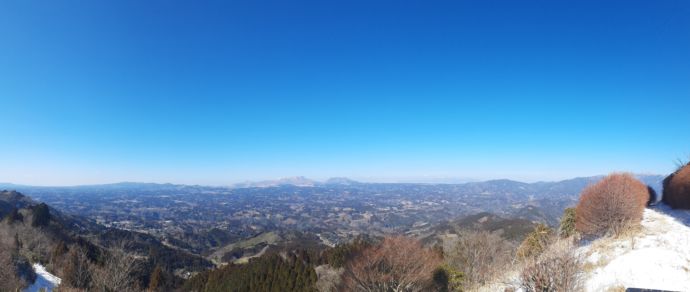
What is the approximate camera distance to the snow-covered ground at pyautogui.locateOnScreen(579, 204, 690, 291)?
404 inches

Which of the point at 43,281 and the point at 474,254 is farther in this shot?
the point at 43,281

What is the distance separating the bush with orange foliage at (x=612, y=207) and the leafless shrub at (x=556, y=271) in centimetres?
1017

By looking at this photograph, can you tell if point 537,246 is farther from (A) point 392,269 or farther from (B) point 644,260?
(A) point 392,269

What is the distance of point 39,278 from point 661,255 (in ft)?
212

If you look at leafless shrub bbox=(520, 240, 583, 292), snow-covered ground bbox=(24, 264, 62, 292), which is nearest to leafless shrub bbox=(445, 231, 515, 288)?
leafless shrub bbox=(520, 240, 583, 292)

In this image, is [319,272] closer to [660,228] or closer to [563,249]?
[660,228]

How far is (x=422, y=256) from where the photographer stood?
2561cm

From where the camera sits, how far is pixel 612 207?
16969 millimetres

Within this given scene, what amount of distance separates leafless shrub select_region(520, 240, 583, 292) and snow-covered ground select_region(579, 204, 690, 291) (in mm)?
2910

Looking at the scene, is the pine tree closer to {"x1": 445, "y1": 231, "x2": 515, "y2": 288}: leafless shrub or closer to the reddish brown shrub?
{"x1": 445, "y1": 231, "x2": 515, "y2": 288}: leafless shrub

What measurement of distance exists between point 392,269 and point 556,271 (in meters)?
17.0

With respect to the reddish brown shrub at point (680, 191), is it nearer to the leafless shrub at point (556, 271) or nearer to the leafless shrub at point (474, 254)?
the leafless shrub at point (474, 254)

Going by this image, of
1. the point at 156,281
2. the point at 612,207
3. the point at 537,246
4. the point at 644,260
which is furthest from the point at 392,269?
the point at 156,281

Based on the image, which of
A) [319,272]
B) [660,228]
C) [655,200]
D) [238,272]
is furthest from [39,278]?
[655,200]
